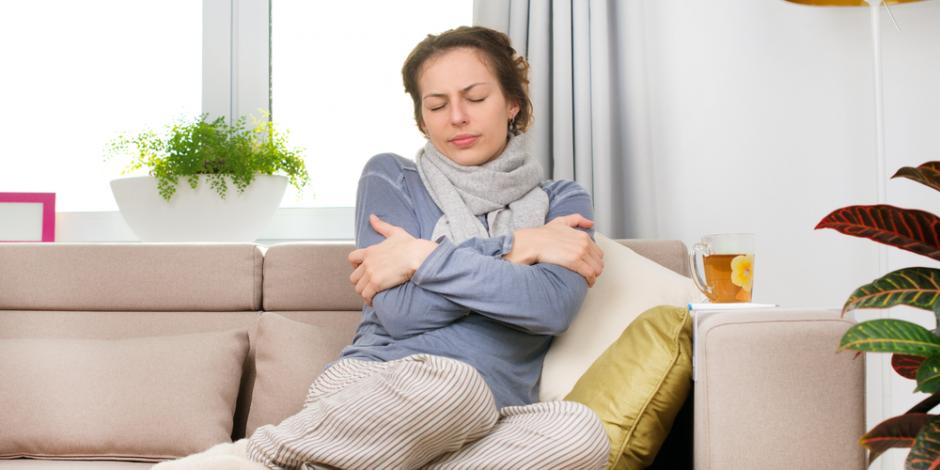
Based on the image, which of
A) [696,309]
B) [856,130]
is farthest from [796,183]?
[696,309]

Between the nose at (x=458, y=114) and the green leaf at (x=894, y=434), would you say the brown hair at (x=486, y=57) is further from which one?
the green leaf at (x=894, y=434)

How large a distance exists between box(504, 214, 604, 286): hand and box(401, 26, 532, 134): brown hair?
370 millimetres

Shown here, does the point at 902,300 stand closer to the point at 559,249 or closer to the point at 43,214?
the point at 559,249

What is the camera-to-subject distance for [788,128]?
2.27 m

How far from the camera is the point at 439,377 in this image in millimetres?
1201

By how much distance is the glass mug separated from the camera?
1547mm

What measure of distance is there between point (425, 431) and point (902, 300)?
0.67 metres

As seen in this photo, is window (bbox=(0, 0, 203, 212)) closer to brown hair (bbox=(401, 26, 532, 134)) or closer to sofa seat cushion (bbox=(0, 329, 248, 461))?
sofa seat cushion (bbox=(0, 329, 248, 461))

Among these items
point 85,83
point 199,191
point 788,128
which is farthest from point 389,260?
point 85,83

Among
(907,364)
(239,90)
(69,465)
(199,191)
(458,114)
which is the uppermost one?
(239,90)

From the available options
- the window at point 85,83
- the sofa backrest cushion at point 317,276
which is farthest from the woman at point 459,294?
the window at point 85,83

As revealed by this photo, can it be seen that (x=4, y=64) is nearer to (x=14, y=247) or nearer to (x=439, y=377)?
(x=14, y=247)

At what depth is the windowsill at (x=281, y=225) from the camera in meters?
2.72

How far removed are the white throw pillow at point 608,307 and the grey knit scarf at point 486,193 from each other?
0.63 feet
